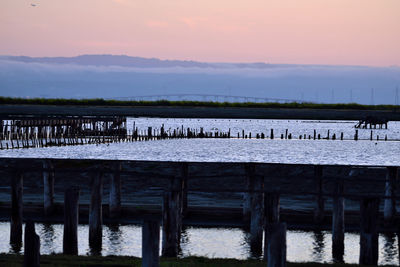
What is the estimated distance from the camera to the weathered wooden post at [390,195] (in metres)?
26.3

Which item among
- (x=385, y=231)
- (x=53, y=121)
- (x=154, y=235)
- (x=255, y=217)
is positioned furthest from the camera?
(x=53, y=121)

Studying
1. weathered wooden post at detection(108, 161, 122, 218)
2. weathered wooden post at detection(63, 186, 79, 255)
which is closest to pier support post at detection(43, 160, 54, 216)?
weathered wooden post at detection(108, 161, 122, 218)

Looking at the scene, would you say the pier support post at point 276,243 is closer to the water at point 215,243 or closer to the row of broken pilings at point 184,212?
the row of broken pilings at point 184,212

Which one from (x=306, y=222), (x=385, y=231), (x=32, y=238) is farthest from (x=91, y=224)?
(x=32, y=238)

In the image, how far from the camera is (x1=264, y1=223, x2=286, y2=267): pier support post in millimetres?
10609

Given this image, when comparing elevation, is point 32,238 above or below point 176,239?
above

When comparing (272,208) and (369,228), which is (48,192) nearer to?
(272,208)

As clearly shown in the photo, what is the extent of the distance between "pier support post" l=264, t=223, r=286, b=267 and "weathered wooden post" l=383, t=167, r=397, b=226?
1619 centimetres

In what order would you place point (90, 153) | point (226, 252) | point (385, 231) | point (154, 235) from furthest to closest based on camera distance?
point (90, 153)
point (385, 231)
point (226, 252)
point (154, 235)

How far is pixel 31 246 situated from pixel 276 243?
3.57 metres

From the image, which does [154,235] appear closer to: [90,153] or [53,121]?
[90,153]

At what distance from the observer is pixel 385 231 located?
26.8m

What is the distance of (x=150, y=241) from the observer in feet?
37.9

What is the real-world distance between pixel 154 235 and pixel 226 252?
43.4ft
